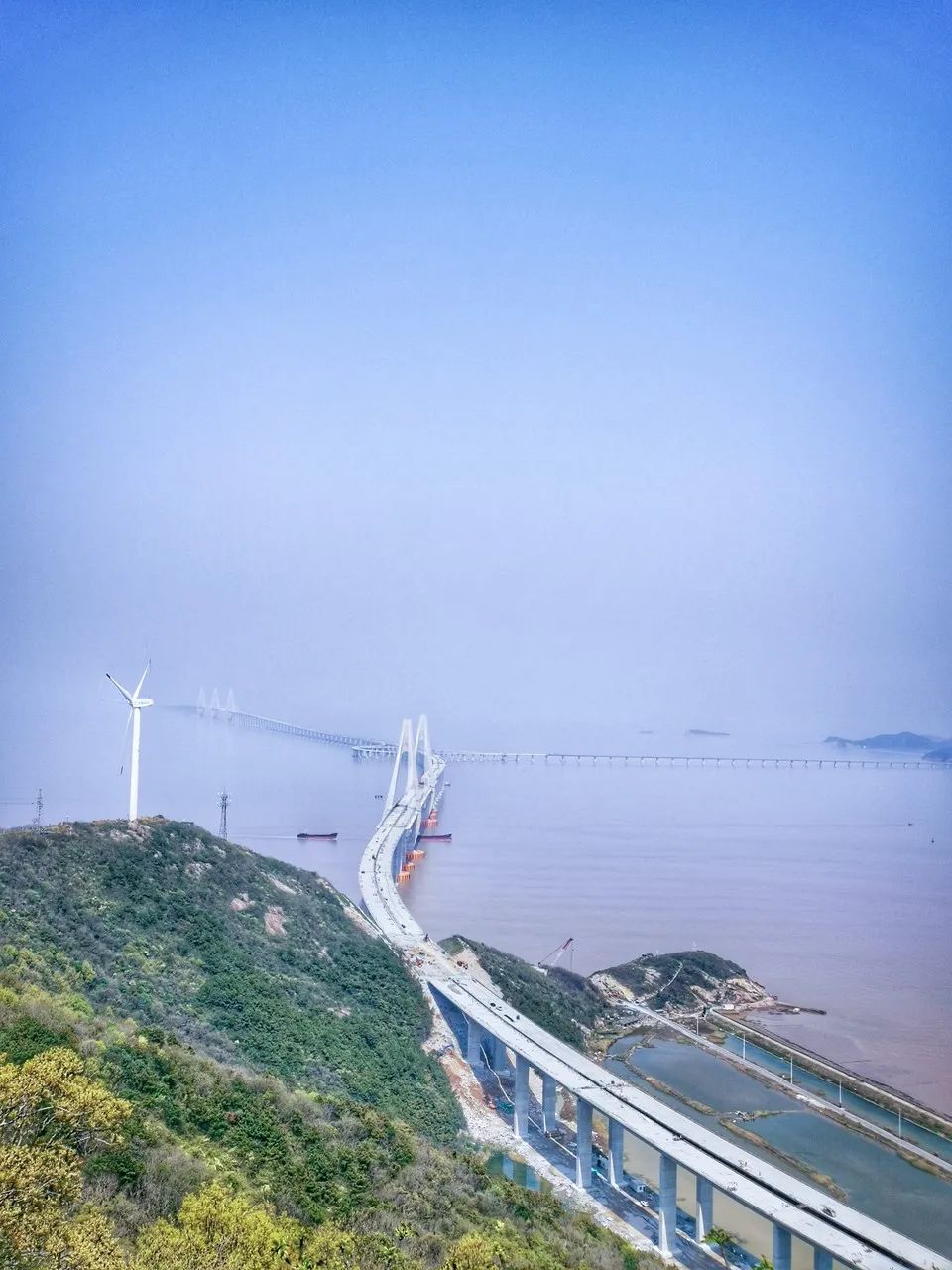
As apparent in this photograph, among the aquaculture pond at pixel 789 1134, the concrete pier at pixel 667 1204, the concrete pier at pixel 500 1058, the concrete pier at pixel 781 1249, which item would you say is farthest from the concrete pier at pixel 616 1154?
the concrete pier at pixel 500 1058

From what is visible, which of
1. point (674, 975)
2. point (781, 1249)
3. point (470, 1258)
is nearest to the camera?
point (470, 1258)

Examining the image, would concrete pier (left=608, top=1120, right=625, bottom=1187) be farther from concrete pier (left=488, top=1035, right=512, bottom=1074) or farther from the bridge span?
concrete pier (left=488, top=1035, right=512, bottom=1074)

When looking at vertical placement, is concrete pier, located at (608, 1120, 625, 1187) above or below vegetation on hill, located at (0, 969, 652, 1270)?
below

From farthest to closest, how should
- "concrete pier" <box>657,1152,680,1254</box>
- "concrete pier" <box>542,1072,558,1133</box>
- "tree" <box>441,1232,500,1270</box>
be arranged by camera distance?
"concrete pier" <box>542,1072,558,1133</box> → "concrete pier" <box>657,1152,680,1254</box> → "tree" <box>441,1232,500,1270</box>

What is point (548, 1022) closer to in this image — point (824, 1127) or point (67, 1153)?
point (824, 1127)

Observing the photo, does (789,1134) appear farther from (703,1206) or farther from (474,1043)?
(474,1043)

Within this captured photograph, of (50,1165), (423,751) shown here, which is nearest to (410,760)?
(423,751)

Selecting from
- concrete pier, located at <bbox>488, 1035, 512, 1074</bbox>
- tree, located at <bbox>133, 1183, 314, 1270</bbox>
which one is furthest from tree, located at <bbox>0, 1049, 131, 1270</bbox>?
concrete pier, located at <bbox>488, 1035, 512, 1074</bbox>
